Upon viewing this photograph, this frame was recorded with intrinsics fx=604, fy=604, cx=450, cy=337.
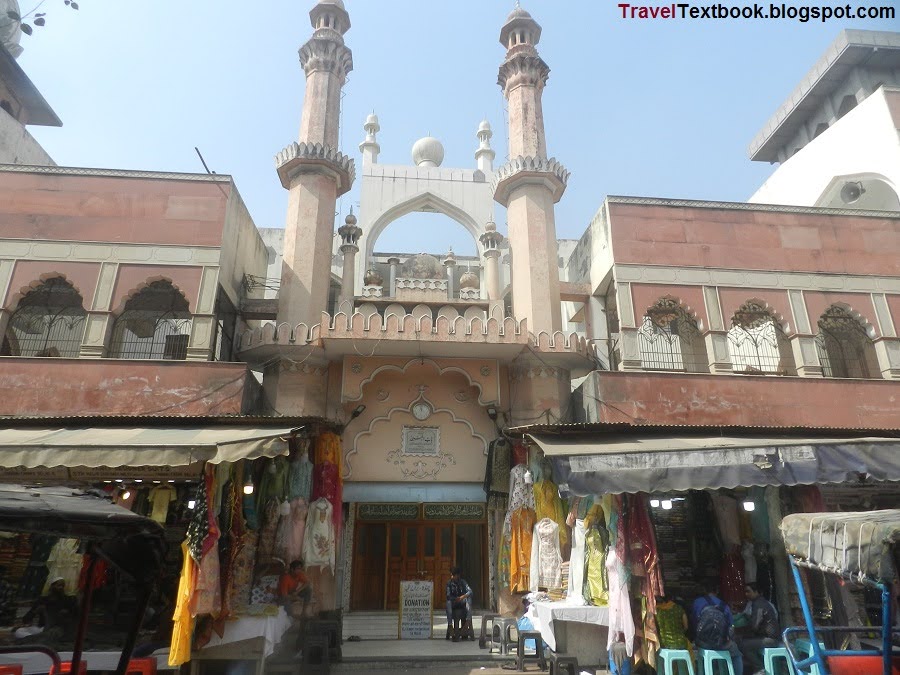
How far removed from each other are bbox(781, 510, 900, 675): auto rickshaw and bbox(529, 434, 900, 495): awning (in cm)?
150

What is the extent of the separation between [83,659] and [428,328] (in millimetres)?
6120

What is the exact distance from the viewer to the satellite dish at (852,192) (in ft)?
49.4

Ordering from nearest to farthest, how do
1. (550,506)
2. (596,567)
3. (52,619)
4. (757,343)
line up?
(596,567), (52,619), (550,506), (757,343)

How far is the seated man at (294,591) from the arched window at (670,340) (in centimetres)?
649

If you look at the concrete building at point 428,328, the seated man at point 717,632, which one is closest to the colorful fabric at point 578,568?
the seated man at point 717,632

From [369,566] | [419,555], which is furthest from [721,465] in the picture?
[369,566]

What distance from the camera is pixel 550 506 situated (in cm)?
841

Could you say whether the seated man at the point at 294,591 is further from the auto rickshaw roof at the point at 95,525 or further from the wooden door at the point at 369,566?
the auto rickshaw roof at the point at 95,525

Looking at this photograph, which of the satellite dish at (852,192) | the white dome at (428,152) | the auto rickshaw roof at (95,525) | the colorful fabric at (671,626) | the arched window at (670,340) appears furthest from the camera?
the white dome at (428,152)

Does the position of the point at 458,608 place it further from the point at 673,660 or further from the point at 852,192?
the point at 852,192

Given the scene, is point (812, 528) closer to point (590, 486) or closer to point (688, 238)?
point (590, 486)

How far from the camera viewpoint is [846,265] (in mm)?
11469

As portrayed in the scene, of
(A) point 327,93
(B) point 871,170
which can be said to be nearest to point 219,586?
(A) point 327,93

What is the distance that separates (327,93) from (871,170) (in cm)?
1236
